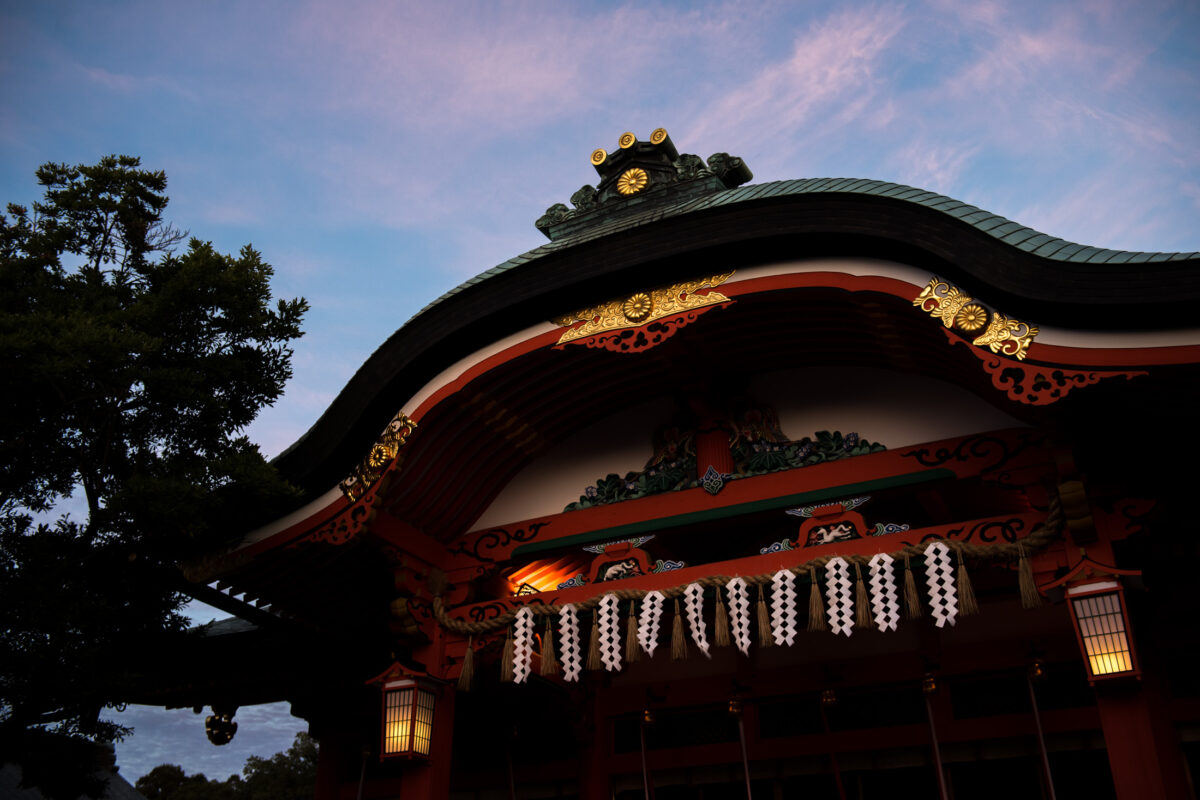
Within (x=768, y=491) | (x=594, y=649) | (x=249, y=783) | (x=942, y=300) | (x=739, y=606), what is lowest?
(x=249, y=783)

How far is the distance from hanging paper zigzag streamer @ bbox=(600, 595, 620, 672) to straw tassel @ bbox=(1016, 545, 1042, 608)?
2798 mm

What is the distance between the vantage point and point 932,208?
6176mm

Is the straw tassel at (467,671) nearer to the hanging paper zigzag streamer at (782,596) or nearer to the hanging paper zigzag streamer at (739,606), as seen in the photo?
the hanging paper zigzag streamer at (739,606)

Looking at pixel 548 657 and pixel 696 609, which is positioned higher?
pixel 696 609

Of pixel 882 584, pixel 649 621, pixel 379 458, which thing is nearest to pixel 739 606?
pixel 649 621

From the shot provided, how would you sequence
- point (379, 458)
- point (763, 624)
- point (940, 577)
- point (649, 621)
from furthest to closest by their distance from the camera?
point (379, 458), point (649, 621), point (763, 624), point (940, 577)

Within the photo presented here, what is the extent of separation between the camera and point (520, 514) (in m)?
8.52

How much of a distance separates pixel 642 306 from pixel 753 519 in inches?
77.9

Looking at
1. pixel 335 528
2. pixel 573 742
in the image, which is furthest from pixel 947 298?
pixel 573 742

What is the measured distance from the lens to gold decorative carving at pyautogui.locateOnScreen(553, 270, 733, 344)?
7.00m

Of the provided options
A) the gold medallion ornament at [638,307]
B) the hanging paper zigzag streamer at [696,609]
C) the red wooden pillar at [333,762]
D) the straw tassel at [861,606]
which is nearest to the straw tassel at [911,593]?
the straw tassel at [861,606]

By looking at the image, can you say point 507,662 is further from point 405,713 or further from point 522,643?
point 405,713

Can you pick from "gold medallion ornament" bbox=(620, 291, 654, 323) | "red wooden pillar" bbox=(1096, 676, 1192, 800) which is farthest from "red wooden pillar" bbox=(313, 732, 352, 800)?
"red wooden pillar" bbox=(1096, 676, 1192, 800)

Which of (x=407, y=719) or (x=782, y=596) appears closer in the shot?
(x=782, y=596)
